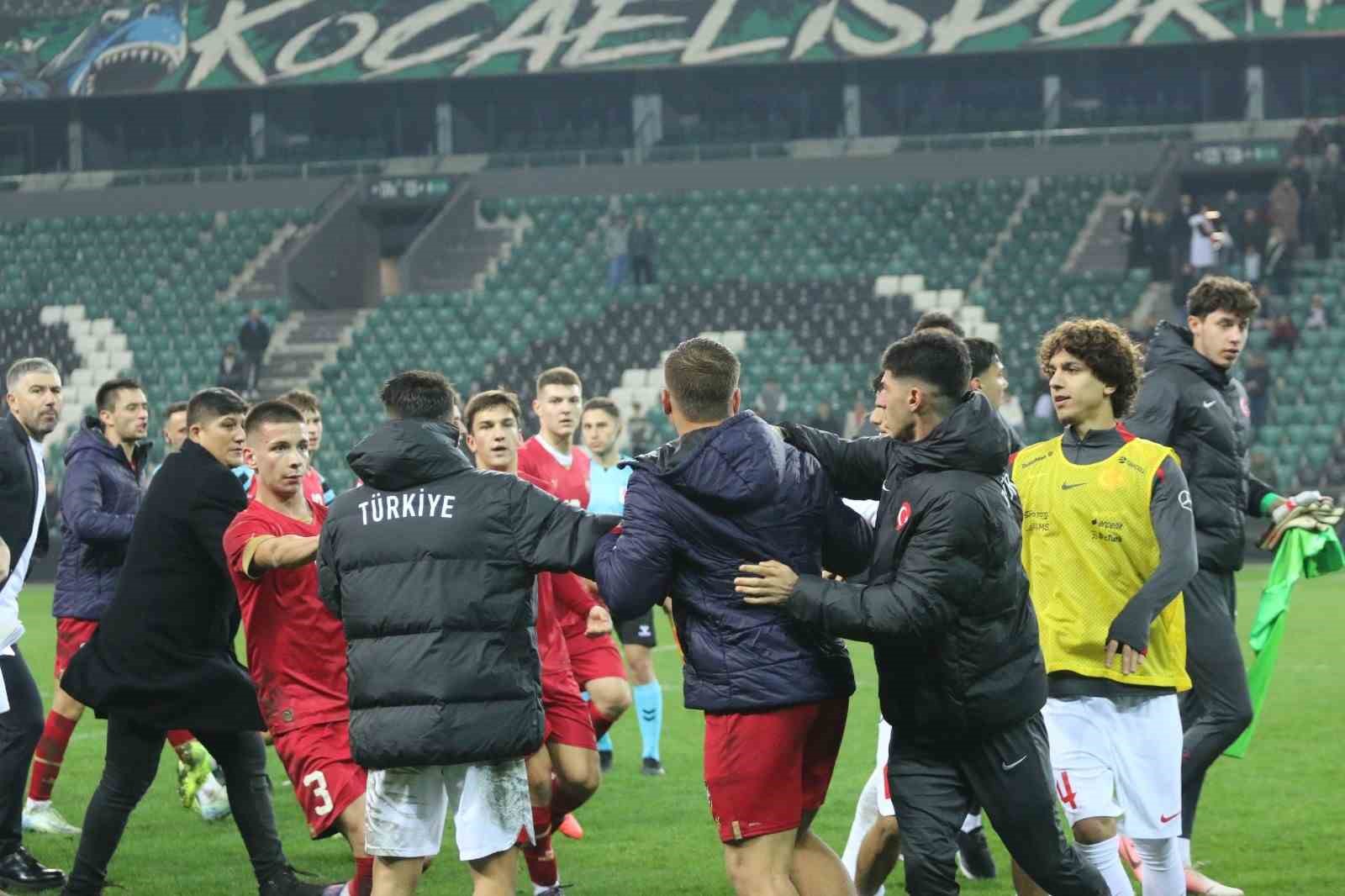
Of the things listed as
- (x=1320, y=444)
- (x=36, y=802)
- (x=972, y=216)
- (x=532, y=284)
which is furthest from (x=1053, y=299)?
(x=36, y=802)

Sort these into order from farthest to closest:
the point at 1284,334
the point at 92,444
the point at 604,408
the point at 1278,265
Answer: the point at 1278,265 < the point at 1284,334 < the point at 604,408 < the point at 92,444

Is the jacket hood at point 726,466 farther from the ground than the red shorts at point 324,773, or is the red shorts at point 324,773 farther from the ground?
the jacket hood at point 726,466

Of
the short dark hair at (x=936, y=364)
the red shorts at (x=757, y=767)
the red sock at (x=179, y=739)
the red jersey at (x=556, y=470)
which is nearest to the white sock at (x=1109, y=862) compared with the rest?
the red shorts at (x=757, y=767)

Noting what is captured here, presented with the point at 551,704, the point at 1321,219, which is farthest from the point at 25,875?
the point at 1321,219

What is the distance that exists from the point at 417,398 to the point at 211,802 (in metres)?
4.29

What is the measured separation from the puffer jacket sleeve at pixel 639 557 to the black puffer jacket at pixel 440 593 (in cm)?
16

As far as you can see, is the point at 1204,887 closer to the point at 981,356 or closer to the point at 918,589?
the point at 981,356

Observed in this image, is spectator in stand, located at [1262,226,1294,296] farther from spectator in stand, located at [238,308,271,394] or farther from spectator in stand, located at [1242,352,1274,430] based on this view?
spectator in stand, located at [238,308,271,394]

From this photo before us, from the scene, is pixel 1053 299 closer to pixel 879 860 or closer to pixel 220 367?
pixel 220 367

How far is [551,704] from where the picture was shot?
7.00m

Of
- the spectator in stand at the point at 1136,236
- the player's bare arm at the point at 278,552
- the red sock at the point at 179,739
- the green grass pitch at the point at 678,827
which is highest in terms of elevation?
the spectator in stand at the point at 1136,236

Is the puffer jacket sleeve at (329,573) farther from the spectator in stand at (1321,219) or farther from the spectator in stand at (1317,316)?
the spectator in stand at (1321,219)

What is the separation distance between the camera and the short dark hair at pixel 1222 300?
686 centimetres

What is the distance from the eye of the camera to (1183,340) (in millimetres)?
6898
